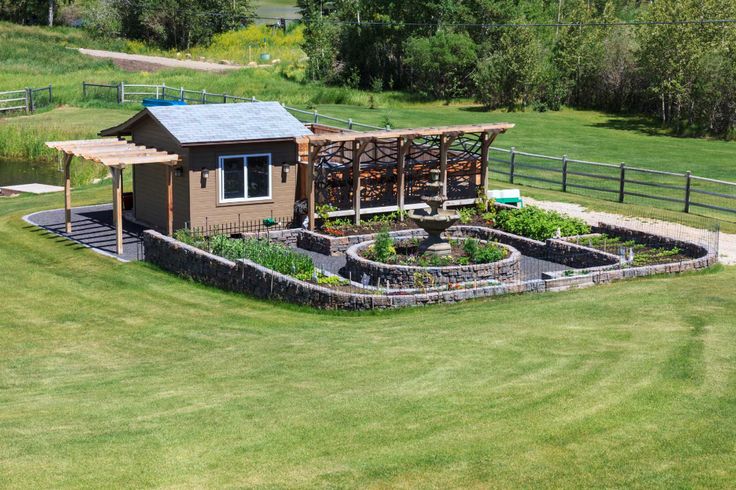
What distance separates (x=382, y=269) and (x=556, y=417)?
32.4 feet

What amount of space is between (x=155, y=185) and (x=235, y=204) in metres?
2.55

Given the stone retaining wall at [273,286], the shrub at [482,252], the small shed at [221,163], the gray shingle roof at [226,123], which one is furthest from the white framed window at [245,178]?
the shrub at [482,252]

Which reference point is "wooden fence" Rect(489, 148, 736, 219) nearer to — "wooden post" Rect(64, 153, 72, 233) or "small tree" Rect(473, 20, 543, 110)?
"wooden post" Rect(64, 153, 72, 233)

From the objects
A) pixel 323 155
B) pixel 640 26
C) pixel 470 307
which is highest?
pixel 640 26

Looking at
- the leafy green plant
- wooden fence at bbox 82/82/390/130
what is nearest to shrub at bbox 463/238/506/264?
the leafy green plant

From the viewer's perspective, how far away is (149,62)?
260ft

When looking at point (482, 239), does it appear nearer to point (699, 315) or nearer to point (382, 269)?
point (382, 269)

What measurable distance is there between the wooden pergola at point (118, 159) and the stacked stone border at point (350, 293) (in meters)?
1.25

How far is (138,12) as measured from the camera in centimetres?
9131

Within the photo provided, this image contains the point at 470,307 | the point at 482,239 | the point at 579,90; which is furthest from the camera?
the point at 579,90

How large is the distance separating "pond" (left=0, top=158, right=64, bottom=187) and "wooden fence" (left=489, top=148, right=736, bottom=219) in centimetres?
1748

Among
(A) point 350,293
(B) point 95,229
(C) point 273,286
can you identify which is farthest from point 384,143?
(A) point 350,293

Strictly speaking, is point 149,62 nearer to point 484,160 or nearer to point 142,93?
point 142,93

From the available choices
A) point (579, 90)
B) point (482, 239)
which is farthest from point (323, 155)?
point (579, 90)
